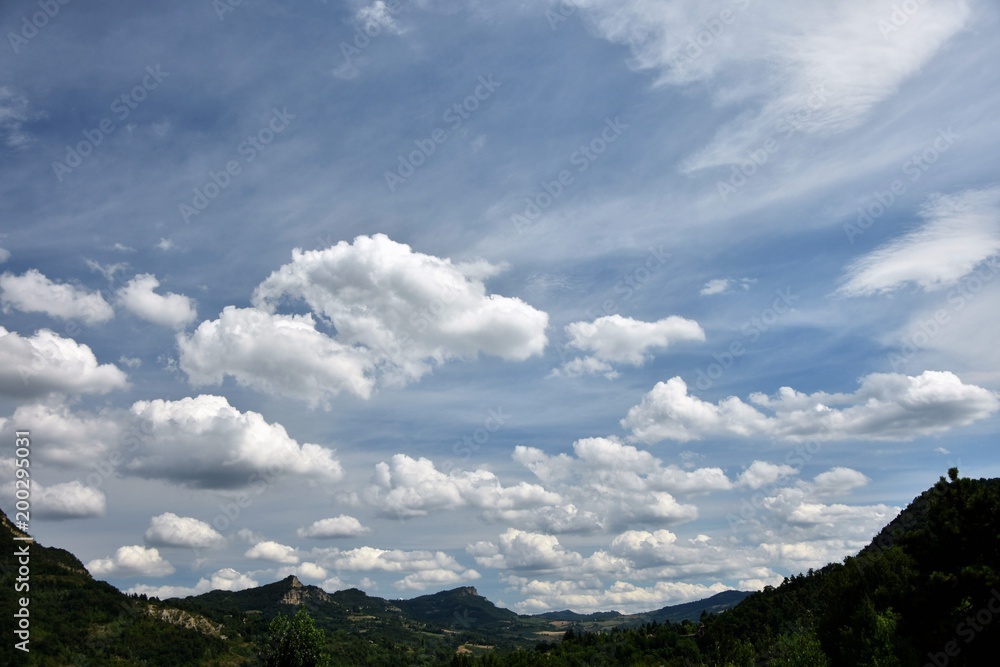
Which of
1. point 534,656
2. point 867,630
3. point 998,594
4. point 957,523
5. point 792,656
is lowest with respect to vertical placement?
point 534,656

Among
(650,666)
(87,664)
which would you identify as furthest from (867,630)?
(87,664)

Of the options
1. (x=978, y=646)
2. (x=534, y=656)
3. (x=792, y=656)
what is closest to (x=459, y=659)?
(x=534, y=656)

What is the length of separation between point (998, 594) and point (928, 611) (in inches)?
178

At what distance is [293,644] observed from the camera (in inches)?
2566

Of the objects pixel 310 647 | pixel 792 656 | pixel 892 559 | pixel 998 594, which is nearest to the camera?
pixel 998 594

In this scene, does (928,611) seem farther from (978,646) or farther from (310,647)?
(310,647)

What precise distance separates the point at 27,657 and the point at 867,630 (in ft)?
784

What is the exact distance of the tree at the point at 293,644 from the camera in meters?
64.8

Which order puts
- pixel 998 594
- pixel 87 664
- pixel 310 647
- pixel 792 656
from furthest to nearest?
pixel 87 664 → pixel 792 656 → pixel 310 647 → pixel 998 594

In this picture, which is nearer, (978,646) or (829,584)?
(978,646)

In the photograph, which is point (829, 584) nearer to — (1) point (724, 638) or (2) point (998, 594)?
(2) point (998, 594)

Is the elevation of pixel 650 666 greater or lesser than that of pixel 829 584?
lesser

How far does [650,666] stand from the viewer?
520 feet

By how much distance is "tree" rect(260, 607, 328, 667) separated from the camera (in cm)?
6481
